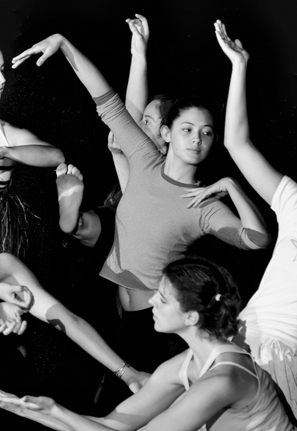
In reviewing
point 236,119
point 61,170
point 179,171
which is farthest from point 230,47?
point 61,170

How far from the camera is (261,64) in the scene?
95.5 inches

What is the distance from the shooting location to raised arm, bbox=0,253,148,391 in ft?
7.01

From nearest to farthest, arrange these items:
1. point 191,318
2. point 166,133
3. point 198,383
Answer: point 198,383 → point 191,318 → point 166,133

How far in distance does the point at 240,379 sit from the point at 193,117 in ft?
2.85

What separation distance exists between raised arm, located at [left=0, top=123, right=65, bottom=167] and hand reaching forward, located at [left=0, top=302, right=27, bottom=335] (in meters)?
0.44

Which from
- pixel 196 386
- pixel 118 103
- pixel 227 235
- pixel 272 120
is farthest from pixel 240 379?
pixel 272 120

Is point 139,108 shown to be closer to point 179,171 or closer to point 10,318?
point 179,171

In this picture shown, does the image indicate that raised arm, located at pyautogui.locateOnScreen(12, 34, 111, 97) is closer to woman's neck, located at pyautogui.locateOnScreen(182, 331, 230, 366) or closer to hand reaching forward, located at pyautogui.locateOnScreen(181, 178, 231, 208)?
hand reaching forward, located at pyautogui.locateOnScreen(181, 178, 231, 208)

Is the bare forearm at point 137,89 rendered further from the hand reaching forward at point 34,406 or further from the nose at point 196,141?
the hand reaching forward at point 34,406

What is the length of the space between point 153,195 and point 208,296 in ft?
1.76

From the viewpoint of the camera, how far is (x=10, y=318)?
2.11 metres

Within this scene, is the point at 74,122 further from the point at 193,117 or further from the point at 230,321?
the point at 230,321

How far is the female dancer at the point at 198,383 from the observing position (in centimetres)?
159

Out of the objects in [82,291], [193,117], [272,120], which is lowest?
[82,291]
